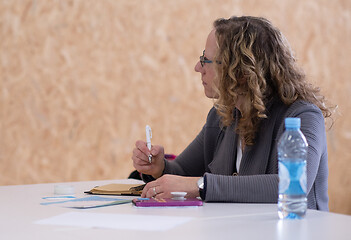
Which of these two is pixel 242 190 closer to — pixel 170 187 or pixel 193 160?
pixel 170 187

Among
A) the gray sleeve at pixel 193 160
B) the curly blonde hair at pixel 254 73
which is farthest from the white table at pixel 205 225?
the gray sleeve at pixel 193 160

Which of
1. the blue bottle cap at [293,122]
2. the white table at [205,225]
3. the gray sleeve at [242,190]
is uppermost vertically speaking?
the blue bottle cap at [293,122]

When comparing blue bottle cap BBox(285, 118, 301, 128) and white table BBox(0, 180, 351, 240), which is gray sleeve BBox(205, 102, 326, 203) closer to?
white table BBox(0, 180, 351, 240)

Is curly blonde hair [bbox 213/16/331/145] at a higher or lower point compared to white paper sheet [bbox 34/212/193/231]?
higher

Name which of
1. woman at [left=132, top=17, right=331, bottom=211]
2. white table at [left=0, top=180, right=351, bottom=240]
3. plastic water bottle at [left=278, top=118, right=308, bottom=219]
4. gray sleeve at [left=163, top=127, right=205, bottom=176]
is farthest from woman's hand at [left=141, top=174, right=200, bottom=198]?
gray sleeve at [left=163, top=127, right=205, bottom=176]

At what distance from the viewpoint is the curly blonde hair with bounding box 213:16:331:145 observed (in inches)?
73.6

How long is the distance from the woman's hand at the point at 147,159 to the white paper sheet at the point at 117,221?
0.79 meters

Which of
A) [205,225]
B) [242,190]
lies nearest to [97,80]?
[242,190]

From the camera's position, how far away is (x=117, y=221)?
49.0 inches

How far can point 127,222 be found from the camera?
1228mm

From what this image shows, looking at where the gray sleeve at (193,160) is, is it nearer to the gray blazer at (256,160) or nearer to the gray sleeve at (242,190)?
the gray blazer at (256,160)

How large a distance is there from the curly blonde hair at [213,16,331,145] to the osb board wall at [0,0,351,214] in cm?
210

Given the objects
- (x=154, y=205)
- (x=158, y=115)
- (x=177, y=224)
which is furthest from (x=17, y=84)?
(x=177, y=224)

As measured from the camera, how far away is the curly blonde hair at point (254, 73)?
1.87 meters
